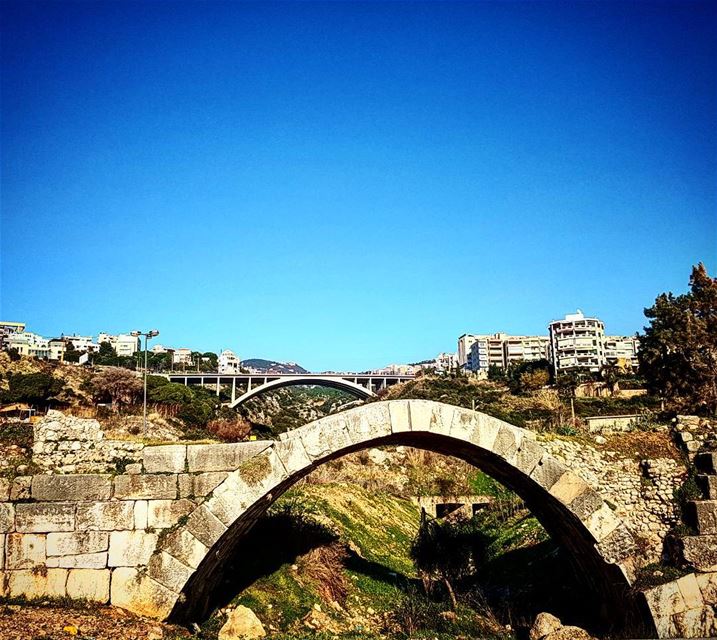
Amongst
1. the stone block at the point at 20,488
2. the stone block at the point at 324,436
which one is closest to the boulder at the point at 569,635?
the stone block at the point at 324,436

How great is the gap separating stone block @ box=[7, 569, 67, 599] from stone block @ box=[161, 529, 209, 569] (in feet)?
4.57

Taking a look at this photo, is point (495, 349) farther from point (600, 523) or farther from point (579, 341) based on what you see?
point (600, 523)

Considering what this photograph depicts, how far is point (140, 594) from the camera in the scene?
812cm

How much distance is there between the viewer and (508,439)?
950cm

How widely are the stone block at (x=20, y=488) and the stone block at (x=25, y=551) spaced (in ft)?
1.62

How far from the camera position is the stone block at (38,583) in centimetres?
805

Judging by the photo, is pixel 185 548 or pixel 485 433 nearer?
pixel 185 548

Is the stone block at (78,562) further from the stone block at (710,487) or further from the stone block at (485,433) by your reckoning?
the stone block at (710,487)

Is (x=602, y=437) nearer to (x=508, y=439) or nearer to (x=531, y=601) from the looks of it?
(x=508, y=439)

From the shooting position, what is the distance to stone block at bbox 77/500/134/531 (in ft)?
27.2

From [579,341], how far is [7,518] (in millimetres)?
137233

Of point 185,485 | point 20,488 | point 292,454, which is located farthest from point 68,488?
point 292,454

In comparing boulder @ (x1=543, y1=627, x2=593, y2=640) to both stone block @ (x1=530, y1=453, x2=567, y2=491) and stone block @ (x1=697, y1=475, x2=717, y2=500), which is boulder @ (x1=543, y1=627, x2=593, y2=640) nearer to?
stone block @ (x1=530, y1=453, x2=567, y2=491)

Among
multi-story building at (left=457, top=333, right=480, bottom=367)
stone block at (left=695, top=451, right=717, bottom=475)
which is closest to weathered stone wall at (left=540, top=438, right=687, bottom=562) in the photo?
stone block at (left=695, top=451, right=717, bottom=475)
